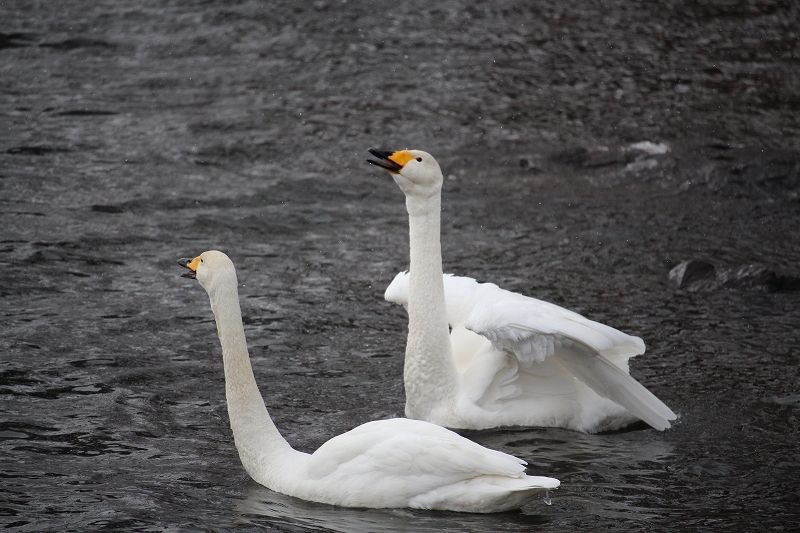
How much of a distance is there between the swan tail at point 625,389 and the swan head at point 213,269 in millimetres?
2091

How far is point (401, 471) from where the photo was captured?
596 cm

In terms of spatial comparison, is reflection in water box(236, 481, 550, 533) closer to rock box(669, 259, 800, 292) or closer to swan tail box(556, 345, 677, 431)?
swan tail box(556, 345, 677, 431)

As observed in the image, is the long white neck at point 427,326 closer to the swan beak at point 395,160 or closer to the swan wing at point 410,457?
the swan beak at point 395,160

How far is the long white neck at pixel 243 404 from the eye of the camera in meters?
6.27

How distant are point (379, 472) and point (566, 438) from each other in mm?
1735

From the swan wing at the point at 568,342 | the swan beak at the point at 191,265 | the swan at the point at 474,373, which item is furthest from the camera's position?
the swan at the point at 474,373

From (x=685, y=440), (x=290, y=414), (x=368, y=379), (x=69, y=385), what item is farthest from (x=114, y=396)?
(x=685, y=440)

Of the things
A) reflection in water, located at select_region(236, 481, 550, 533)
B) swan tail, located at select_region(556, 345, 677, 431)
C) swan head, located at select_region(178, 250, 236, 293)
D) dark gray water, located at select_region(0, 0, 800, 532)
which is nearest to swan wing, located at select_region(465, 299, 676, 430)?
swan tail, located at select_region(556, 345, 677, 431)

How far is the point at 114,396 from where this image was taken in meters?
7.64

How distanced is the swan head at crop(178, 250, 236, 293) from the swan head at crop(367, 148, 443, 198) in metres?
1.40

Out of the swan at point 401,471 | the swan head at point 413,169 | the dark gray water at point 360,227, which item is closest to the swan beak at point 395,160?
the swan head at point 413,169

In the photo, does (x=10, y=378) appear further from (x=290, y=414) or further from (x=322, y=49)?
(x=322, y=49)

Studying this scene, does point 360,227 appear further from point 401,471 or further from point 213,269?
point 401,471

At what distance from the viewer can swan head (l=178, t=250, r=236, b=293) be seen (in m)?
6.30
